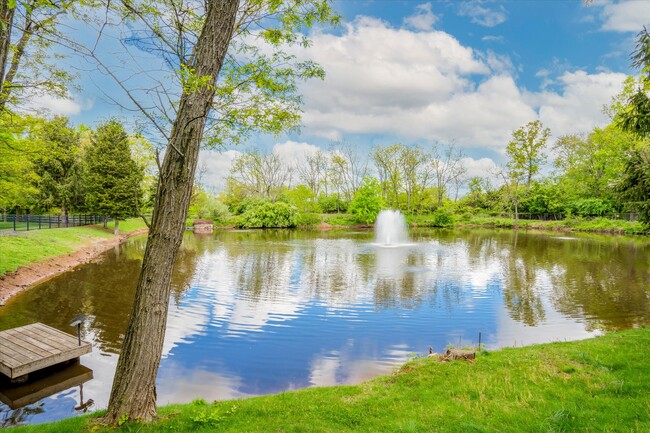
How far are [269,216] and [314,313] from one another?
130ft

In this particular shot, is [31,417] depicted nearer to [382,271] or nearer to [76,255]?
[382,271]

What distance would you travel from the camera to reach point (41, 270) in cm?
1634

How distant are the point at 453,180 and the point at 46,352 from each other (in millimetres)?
65189

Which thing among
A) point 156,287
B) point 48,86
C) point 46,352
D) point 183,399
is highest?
point 48,86

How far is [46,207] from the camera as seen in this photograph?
112 feet

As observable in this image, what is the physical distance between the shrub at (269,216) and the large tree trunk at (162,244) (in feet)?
151

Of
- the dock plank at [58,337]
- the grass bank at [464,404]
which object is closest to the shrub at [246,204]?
the dock plank at [58,337]

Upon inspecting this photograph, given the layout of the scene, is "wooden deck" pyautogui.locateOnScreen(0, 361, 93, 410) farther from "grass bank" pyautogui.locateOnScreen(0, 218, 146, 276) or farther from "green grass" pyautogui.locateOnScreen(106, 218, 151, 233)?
"green grass" pyautogui.locateOnScreen(106, 218, 151, 233)

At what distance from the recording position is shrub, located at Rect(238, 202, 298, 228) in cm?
5066

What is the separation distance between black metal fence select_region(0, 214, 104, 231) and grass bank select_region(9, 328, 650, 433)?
Answer: 2974 cm

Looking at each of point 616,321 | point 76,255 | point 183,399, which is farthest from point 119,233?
point 616,321

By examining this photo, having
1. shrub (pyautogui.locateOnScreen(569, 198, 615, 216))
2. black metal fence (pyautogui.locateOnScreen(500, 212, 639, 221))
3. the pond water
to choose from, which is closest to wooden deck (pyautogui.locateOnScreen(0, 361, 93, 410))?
the pond water

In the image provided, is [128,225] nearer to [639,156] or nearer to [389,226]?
[389,226]

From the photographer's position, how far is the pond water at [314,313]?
7.59m
